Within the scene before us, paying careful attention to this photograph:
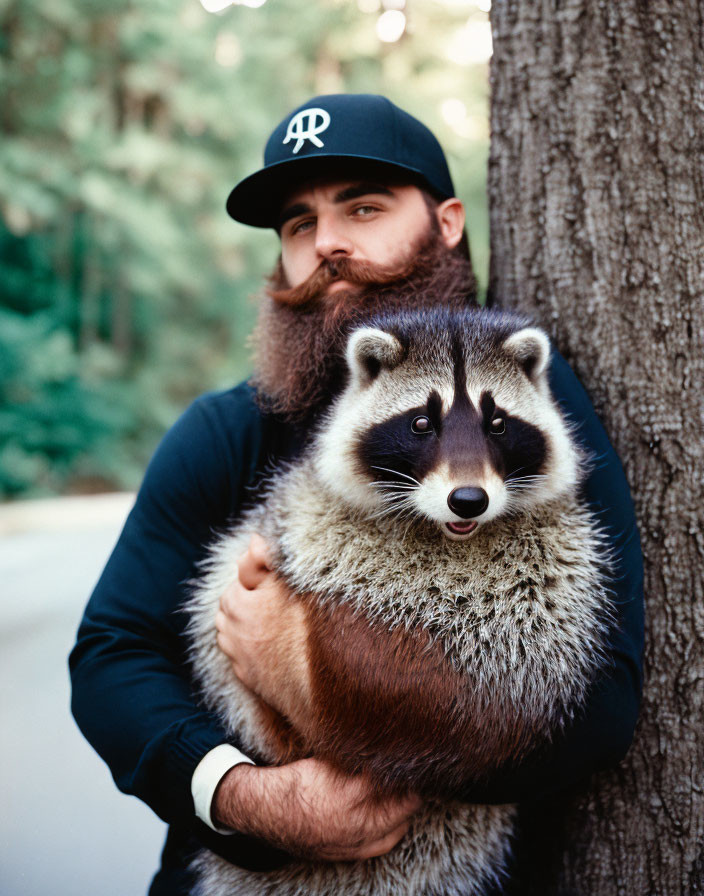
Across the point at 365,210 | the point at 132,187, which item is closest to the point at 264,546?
the point at 365,210

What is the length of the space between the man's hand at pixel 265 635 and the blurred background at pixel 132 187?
825 cm

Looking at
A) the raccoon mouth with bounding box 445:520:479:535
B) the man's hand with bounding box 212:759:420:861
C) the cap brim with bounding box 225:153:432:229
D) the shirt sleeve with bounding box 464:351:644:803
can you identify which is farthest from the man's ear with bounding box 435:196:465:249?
the man's hand with bounding box 212:759:420:861

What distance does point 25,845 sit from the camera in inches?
161

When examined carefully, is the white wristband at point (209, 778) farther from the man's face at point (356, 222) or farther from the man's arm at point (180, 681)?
the man's face at point (356, 222)

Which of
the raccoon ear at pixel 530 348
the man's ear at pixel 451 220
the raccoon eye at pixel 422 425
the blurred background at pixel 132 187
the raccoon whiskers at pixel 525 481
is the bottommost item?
the raccoon whiskers at pixel 525 481

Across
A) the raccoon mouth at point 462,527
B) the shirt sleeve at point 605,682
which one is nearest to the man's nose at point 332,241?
the shirt sleeve at point 605,682

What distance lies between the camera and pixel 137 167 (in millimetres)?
15883

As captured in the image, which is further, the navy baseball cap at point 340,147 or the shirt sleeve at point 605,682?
the navy baseball cap at point 340,147

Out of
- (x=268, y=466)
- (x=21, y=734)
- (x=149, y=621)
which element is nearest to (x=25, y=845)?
(x=21, y=734)

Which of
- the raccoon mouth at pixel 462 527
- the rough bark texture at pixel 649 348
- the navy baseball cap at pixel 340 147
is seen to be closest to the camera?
the raccoon mouth at pixel 462 527

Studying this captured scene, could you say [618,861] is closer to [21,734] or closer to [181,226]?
[21,734]

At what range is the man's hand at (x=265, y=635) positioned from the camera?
201 centimetres

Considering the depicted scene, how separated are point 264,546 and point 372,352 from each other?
60 centimetres

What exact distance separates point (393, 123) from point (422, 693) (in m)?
1.63
